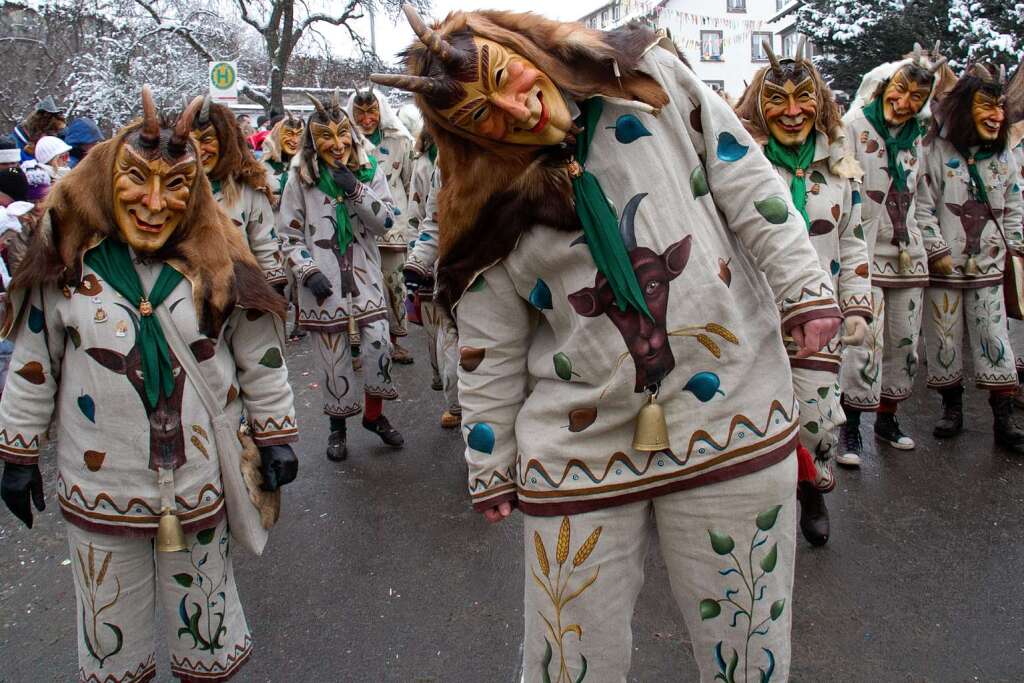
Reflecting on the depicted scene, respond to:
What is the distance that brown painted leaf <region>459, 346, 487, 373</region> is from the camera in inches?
84.0

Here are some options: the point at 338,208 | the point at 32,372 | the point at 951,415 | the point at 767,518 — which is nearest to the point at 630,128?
the point at 767,518

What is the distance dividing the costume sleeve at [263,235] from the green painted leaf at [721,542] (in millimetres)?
3510

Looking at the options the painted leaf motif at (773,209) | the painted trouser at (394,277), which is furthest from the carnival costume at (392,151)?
the painted leaf motif at (773,209)

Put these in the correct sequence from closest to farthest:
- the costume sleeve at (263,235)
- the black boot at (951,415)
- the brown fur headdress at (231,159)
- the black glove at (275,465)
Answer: the black glove at (275,465) < the brown fur headdress at (231,159) < the costume sleeve at (263,235) < the black boot at (951,415)

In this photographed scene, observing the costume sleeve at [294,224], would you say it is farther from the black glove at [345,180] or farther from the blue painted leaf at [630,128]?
the blue painted leaf at [630,128]

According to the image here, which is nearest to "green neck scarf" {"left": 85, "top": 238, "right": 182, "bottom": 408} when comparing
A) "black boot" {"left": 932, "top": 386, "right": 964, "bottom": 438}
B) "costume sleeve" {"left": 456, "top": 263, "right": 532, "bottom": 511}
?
"costume sleeve" {"left": 456, "top": 263, "right": 532, "bottom": 511}

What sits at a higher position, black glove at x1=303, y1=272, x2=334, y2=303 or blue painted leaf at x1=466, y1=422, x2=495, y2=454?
black glove at x1=303, y1=272, x2=334, y2=303

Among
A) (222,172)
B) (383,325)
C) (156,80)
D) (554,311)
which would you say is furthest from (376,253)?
(156,80)

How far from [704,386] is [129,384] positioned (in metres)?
1.71

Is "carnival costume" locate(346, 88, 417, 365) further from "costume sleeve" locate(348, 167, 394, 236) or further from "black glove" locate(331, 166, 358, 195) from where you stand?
"black glove" locate(331, 166, 358, 195)

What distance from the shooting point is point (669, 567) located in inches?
81.3

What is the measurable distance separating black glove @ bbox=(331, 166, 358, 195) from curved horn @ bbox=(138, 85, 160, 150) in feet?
8.42

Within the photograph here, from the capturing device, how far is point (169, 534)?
2443mm

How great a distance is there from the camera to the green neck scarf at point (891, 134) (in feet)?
15.1
